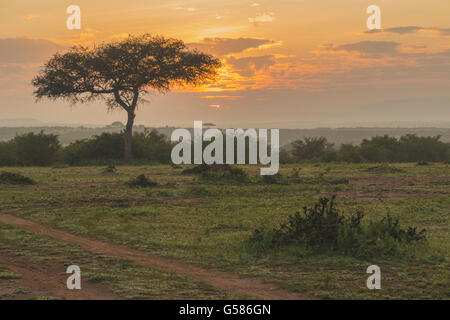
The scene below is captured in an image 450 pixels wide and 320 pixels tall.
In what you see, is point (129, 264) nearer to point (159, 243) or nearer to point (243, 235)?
point (159, 243)

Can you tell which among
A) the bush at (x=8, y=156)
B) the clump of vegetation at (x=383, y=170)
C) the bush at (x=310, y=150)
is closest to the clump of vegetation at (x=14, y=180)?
the bush at (x=8, y=156)

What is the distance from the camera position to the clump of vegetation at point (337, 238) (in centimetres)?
1043

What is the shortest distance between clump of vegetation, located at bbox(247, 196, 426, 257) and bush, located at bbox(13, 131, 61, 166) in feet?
105

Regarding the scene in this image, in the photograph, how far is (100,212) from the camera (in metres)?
15.7

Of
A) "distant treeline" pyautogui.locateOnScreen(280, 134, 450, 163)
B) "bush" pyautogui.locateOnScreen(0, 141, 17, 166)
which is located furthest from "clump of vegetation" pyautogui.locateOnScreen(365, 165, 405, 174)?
"bush" pyautogui.locateOnScreen(0, 141, 17, 166)

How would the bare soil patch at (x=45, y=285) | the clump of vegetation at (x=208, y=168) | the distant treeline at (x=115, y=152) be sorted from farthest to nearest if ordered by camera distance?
the distant treeline at (x=115, y=152)
the clump of vegetation at (x=208, y=168)
the bare soil patch at (x=45, y=285)

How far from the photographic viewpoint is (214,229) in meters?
13.2

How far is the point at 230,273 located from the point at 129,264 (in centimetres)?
184

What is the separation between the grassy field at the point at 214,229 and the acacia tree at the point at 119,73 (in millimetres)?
15407

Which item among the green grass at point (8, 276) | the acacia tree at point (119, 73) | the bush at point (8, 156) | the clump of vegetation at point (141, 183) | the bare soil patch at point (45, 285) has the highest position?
the acacia tree at point (119, 73)

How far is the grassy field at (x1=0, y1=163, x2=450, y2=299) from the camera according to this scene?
8398 mm

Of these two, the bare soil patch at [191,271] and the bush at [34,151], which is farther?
the bush at [34,151]

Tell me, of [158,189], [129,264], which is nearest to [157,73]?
[158,189]

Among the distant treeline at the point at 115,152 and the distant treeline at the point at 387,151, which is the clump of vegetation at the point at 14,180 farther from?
the distant treeline at the point at 387,151
